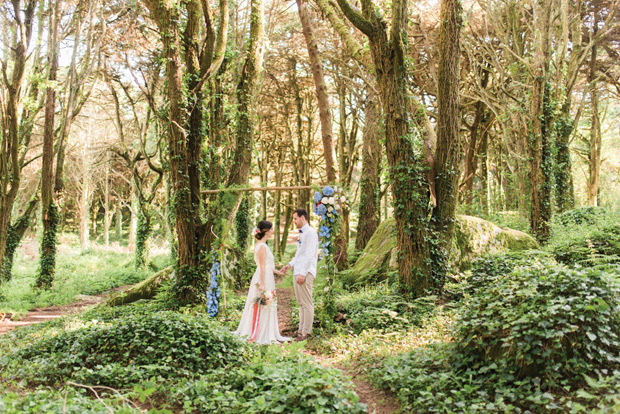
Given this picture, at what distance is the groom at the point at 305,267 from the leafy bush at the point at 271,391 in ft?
8.37

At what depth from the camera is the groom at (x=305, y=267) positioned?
311 inches

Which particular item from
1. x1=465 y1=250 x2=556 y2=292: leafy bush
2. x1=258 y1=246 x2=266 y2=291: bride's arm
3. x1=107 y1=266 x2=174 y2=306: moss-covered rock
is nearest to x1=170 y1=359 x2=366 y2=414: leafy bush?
x1=258 y1=246 x2=266 y2=291: bride's arm

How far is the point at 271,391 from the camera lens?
4328mm

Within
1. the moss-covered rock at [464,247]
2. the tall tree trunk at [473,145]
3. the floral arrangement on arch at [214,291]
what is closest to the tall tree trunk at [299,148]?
the tall tree trunk at [473,145]

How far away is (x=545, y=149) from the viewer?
13078 millimetres

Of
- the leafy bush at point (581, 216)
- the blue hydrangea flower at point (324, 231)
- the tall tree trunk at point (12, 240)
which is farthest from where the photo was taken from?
the leafy bush at point (581, 216)

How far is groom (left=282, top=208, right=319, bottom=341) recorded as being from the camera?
7887mm

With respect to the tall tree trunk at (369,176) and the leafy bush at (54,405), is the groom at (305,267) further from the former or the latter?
the tall tree trunk at (369,176)

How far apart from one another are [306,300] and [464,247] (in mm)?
4941

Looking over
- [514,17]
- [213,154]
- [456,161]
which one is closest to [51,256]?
[213,154]

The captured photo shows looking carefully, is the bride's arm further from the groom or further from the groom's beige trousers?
the groom's beige trousers

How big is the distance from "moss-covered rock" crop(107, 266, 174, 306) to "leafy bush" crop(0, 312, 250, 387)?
4808 millimetres

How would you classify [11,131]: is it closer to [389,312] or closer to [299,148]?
[389,312]

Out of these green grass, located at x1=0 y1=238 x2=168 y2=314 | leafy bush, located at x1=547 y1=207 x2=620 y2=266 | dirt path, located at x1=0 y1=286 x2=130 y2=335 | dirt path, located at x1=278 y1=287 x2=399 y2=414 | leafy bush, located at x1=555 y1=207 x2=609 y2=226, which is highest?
leafy bush, located at x1=555 y1=207 x2=609 y2=226
